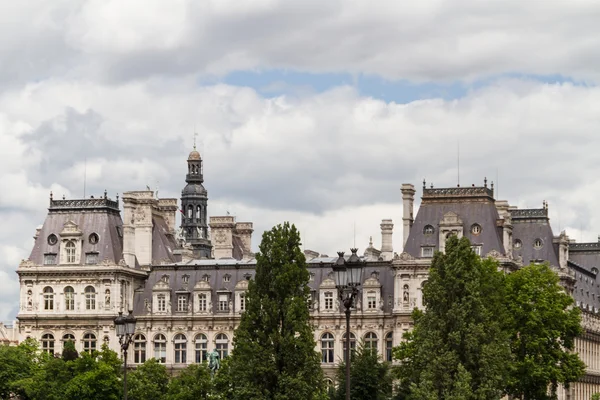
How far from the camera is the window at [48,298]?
170 meters

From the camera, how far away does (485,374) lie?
4683 inches

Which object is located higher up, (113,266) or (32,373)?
(113,266)

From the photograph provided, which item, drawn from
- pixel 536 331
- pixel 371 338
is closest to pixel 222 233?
pixel 371 338

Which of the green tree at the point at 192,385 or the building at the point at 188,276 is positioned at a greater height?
the building at the point at 188,276

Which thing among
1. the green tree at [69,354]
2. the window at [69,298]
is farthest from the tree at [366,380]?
the window at [69,298]

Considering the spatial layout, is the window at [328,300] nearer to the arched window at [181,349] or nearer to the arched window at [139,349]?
the arched window at [181,349]

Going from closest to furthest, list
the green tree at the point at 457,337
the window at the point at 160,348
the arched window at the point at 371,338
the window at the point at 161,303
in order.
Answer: the green tree at the point at 457,337, the arched window at the point at 371,338, the window at the point at 160,348, the window at the point at 161,303

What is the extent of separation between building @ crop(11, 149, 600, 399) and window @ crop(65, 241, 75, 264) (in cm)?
9

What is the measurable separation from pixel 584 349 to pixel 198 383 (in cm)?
6285

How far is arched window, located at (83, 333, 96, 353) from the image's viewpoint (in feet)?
554

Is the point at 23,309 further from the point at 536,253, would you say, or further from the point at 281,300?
the point at 281,300

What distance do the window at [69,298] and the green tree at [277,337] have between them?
55615mm

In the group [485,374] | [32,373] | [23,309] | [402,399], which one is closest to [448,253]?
[485,374]

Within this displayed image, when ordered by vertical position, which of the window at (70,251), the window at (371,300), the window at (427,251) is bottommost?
the window at (371,300)
